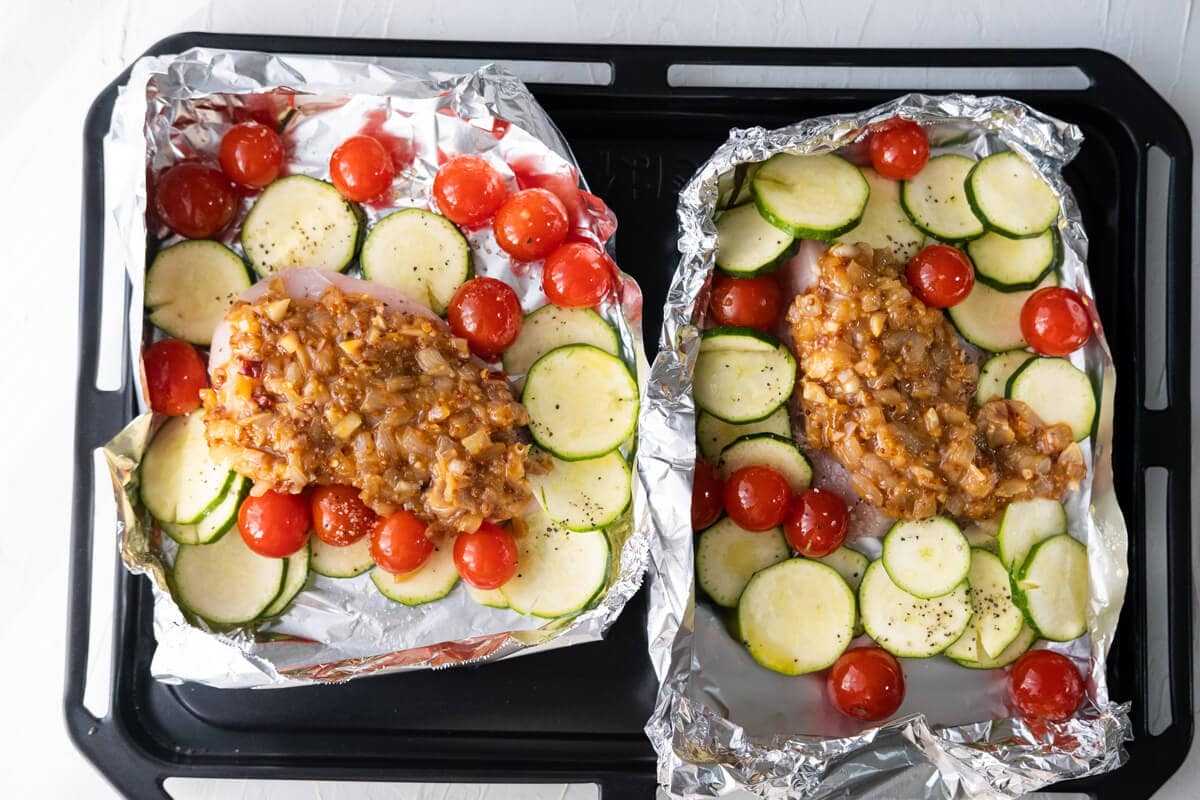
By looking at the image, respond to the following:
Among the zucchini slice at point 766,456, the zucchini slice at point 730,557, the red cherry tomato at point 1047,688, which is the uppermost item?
the zucchini slice at point 766,456

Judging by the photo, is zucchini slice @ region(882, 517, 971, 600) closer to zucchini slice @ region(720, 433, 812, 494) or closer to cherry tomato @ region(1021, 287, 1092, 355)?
zucchini slice @ region(720, 433, 812, 494)

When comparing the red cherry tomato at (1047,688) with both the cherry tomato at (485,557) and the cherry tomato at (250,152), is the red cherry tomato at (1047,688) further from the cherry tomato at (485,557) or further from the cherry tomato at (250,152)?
the cherry tomato at (250,152)

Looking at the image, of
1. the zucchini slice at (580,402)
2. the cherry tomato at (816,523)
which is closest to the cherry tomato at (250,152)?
the zucchini slice at (580,402)

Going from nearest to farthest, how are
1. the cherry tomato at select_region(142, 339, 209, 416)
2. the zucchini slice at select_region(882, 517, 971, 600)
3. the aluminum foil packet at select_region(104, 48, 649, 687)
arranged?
1. the aluminum foil packet at select_region(104, 48, 649, 687)
2. the cherry tomato at select_region(142, 339, 209, 416)
3. the zucchini slice at select_region(882, 517, 971, 600)

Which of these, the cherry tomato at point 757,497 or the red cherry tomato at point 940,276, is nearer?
the cherry tomato at point 757,497

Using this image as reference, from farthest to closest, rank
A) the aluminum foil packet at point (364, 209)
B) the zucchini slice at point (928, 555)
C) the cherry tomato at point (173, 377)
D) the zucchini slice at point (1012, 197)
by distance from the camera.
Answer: the zucchini slice at point (1012, 197) → the zucchini slice at point (928, 555) → the cherry tomato at point (173, 377) → the aluminum foil packet at point (364, 209)

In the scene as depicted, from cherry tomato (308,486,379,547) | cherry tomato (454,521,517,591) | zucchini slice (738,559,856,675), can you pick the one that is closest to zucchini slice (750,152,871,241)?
zucchini slice (738,559,856,675)
